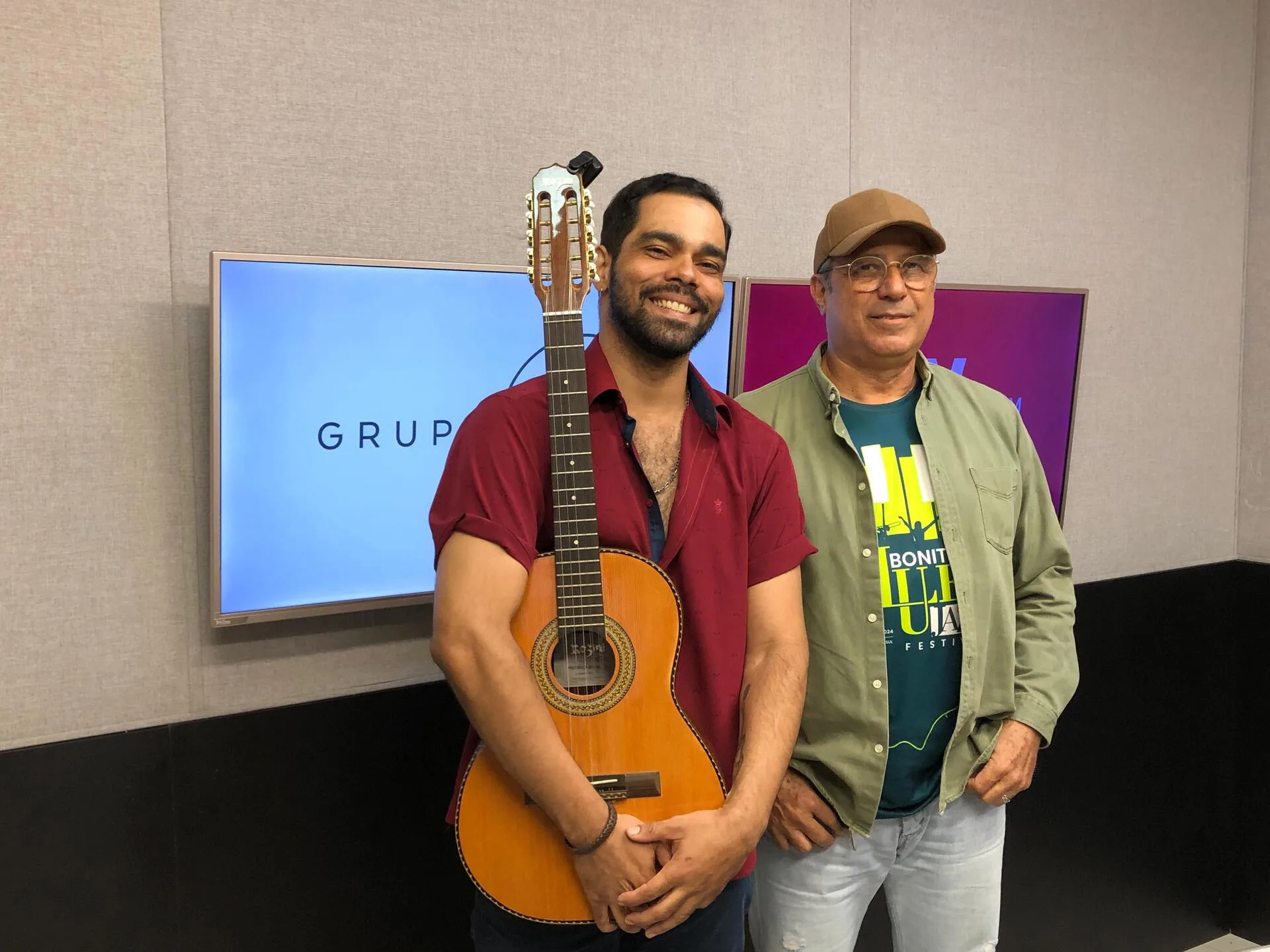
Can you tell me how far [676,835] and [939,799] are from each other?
1.96ft

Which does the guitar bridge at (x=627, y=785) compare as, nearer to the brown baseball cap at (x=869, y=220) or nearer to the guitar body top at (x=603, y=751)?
the guitar body top at (x=603, y=751)

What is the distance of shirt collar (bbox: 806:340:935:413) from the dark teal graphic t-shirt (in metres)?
0.07

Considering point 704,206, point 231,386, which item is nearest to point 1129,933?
point 704,206

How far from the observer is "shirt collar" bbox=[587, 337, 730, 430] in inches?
61.4

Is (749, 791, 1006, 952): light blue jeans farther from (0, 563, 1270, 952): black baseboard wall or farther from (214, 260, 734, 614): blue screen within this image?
(214, 260, 734, 614): blue screen

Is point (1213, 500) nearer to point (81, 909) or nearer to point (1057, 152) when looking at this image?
point (1057, 152)

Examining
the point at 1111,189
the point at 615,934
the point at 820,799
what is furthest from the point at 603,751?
the point at 1111,189

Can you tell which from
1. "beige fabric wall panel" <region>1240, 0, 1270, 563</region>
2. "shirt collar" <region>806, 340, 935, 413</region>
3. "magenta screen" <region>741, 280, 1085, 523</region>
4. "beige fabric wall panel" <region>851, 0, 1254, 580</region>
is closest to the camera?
"shirt collar" <region>806, 340, 935, 413</region>

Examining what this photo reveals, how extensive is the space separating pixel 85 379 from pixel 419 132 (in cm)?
84

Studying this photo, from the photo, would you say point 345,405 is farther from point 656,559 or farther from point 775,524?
point 775,524

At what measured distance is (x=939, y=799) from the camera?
5.87ft

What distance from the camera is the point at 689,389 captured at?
1.69m

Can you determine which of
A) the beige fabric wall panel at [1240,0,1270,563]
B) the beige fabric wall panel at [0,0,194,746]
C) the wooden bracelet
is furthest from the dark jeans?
the beige fabric wall panel at [1240,0,1270,563]

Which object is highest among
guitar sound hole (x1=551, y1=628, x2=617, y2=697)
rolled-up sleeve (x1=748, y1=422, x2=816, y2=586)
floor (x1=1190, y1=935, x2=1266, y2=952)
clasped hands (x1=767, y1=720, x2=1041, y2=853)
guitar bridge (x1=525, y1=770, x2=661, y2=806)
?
rolled-up sleeve (x1=748, y1=422, x2=816, y2=586)
